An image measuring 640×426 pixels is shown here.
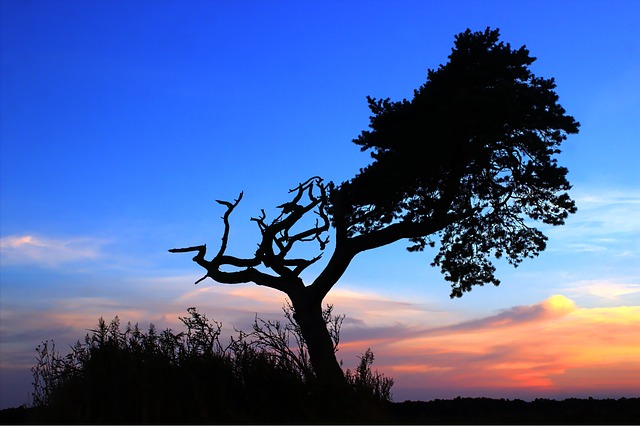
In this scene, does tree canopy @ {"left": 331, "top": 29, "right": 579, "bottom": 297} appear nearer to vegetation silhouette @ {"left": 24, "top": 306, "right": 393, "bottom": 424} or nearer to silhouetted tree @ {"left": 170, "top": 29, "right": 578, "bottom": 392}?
silhouetted tree @ {"left": 170, "top": 29, "right": 578, "bottom": 392}

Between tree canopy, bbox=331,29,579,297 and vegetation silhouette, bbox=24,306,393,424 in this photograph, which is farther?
tree canopy, bbox=331,29,579,297

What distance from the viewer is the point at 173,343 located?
12734 mm

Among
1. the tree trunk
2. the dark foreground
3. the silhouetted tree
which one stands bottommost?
the dark foreground

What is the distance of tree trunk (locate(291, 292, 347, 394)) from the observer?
47.8ft

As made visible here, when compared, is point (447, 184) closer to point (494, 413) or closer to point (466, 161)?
point (466, 161)

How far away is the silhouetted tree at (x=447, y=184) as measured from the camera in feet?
50.5

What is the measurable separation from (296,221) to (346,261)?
1979 mm

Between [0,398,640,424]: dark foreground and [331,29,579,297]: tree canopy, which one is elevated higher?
[331,29,579,297]: tree canopy

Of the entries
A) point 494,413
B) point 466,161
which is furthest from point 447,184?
point 494,413

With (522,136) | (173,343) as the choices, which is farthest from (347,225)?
(173,343)

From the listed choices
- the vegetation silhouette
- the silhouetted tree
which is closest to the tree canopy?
the silhouetted tree

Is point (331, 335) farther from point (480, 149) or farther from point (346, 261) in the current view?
point (480, 149)

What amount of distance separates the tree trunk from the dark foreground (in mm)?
1554

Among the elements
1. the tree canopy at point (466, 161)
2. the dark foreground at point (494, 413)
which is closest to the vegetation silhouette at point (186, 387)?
the dark foreground at point (494, 413)
